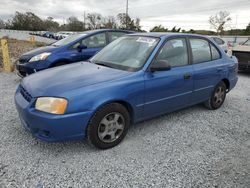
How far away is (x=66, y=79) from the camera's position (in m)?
3.05

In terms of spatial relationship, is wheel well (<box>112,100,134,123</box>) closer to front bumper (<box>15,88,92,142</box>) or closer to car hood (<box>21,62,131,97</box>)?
car hood (<box>21,62,131,97</box>)

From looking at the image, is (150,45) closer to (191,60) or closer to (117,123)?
(191,60)

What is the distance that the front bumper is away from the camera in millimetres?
2611

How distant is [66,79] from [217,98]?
3204 millimetres

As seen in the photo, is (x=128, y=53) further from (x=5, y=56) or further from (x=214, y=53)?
(x=5, y=56)

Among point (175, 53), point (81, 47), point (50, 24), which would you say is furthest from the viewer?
point (50, 24)

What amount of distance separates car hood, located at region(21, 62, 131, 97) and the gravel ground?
811mm

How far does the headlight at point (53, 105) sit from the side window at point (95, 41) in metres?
3.86

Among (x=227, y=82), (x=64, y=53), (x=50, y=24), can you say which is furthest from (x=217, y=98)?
(x=50, y=24)

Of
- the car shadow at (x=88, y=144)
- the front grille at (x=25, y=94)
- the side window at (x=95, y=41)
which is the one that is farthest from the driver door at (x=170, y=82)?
the side window at (x=95, y=41)

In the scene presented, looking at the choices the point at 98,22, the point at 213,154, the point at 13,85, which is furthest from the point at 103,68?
the point at 98,22

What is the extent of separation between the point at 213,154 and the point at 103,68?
198cm

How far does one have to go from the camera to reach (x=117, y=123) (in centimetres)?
313

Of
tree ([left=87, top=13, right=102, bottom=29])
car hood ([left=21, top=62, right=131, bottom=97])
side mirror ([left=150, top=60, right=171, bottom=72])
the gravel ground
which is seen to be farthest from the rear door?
tree ([left=87, top=13, right=102, bottom=29])
